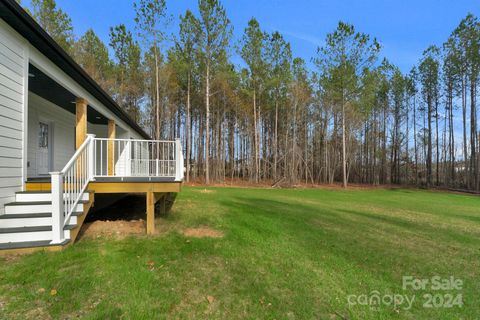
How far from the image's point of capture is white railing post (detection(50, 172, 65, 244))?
11.0 ft

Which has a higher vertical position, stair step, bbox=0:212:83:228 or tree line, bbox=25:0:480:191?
tree line, bbox=25:0:480:191

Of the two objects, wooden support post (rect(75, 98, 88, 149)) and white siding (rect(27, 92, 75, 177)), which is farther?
white siding (rect(27, 92, 75, 177))

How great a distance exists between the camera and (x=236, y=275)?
3096mm

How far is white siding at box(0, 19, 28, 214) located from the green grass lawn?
1396 mm

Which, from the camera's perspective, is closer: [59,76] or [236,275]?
[236,275]

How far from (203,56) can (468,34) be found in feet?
75.0

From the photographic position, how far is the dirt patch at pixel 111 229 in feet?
14.1

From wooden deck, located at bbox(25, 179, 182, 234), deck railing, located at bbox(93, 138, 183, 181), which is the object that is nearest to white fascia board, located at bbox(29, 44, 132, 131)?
deck railing, located at bbox(93, 138, 183, 181)

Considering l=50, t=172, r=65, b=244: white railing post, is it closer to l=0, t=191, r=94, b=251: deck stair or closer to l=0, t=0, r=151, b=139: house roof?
l=0, t=191, r=94, b=251: deck stair

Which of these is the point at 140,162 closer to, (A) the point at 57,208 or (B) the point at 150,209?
(B) the point at 150,209

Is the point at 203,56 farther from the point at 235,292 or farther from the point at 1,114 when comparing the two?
the point at 235,292

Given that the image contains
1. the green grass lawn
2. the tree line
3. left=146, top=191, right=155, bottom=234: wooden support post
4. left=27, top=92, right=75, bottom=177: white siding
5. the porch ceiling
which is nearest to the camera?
the green grass lawn

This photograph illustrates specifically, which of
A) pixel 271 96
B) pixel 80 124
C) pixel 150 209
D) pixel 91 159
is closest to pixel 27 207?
pixel 91 159

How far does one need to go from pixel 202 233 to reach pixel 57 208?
7.94 ft
